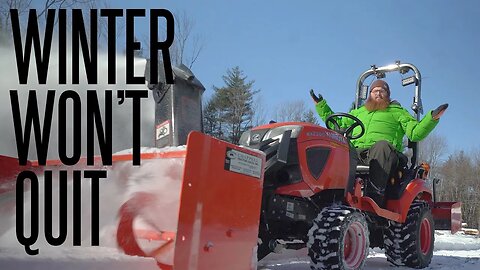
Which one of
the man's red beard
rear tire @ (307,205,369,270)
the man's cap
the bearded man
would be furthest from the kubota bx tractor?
the man's cap

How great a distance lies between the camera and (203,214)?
8.93 feet

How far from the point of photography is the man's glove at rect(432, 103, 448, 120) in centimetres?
551

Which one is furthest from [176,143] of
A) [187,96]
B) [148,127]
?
[148,127]

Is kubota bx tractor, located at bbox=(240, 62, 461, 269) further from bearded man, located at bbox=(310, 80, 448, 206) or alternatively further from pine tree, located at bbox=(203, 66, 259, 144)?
pine tree, located at bbox=(203, 66, 259, 144)

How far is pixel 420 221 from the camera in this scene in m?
5.52

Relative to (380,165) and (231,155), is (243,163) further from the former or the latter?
(380,165)

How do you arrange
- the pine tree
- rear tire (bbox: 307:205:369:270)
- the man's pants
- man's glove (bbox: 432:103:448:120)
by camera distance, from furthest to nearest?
the pine tree → man's glove (bbox: 432:103:448:120) → the man's pants → rear tire (bbox: 307:205:369:270)

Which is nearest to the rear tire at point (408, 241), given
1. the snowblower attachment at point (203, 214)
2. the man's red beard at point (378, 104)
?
the man's red beard at point (378, 104)

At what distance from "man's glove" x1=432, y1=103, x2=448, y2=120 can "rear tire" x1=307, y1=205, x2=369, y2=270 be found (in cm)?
205

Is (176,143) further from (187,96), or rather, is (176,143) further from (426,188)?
(426,188)

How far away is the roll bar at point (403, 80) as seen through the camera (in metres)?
6.49

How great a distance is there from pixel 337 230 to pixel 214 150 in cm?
157

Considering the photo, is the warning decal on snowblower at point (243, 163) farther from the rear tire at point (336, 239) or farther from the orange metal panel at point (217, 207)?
the rear tire at point (336, 239)

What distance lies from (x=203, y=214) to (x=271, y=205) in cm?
141
